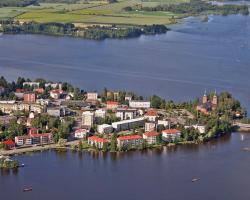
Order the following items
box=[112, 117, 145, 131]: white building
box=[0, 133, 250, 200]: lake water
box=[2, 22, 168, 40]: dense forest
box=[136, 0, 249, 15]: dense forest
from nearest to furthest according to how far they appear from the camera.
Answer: box=[0, 133, 250, 200]: lake water
box=[112, 117, 145, 131]: white building
box=[2, 22, 168, 40]: dense forest
box=[136, 0, 249, 15]: dense forest

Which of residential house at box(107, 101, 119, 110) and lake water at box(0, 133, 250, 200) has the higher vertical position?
residential house at box(107, 101, 119, 110)

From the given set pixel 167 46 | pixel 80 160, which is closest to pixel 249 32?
pixel 167 46

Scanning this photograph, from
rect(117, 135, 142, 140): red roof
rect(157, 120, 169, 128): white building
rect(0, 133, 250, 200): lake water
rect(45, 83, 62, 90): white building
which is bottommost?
rect(0, 133, 250, 200): lake water

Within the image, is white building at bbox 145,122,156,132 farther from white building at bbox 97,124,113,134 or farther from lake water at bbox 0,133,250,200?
lake water at bbox 0,133,250,200

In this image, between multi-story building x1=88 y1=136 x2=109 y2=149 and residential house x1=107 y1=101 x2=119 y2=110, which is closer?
multi-story building x1=88 y1=136 x2=109 y2=149

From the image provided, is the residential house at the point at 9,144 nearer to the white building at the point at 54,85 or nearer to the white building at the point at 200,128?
the white building at the point at 200,128

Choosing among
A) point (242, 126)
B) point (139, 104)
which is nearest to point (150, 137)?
point (242, 126)

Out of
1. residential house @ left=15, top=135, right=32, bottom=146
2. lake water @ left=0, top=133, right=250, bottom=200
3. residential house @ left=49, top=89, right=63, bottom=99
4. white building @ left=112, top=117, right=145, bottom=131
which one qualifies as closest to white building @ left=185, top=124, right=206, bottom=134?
lake water @ left=0, top=133, right=250, bottom=200
